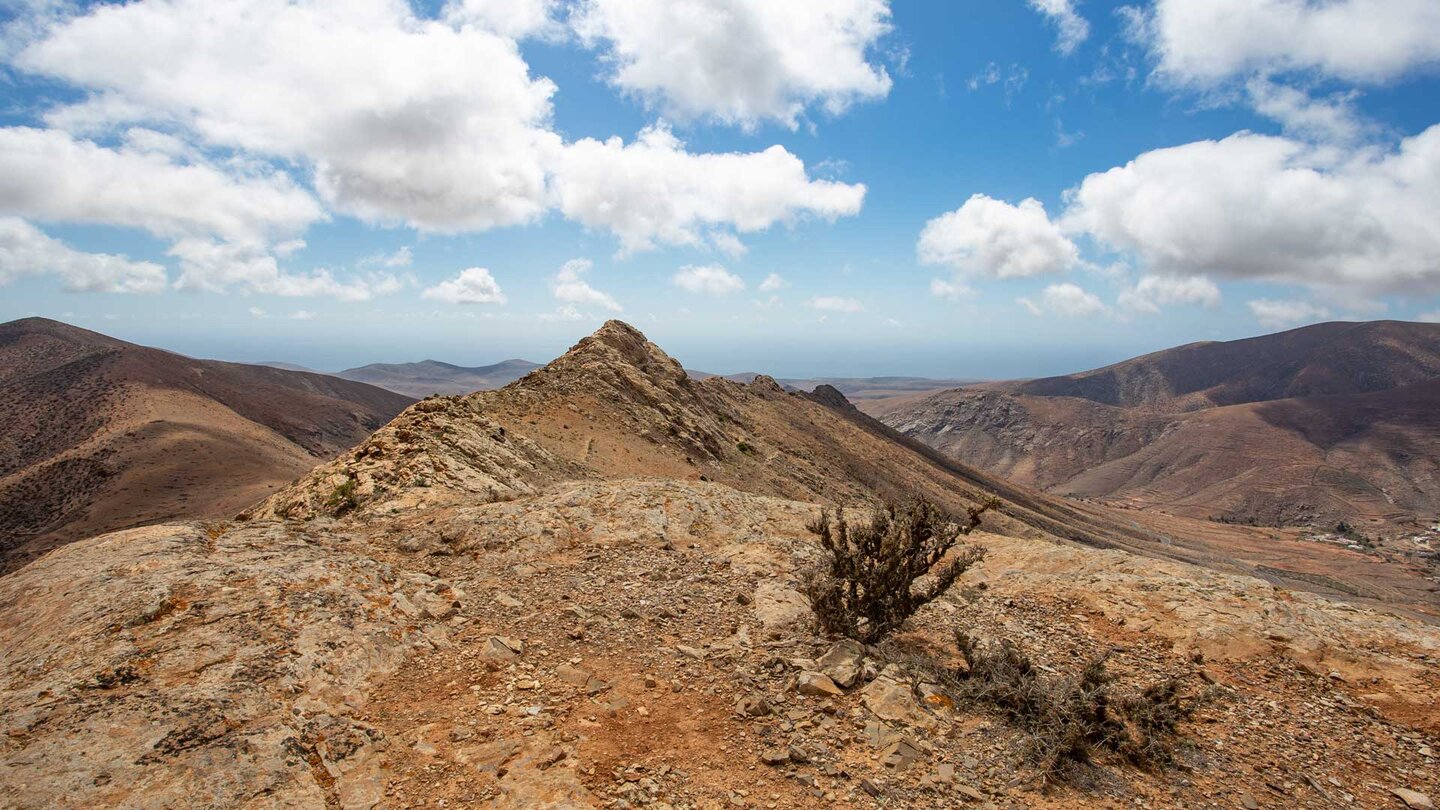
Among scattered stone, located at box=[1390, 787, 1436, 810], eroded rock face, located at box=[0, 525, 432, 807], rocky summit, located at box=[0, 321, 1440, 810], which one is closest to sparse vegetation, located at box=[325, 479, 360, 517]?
rocky summit, located at box=[0, 321, 1440, 810]

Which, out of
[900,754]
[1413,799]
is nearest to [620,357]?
[900,754]

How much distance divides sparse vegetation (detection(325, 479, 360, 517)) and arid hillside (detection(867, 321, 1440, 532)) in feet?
359

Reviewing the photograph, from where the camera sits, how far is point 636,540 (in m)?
10.9

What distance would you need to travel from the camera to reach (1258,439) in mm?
112750

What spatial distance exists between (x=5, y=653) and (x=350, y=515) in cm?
560

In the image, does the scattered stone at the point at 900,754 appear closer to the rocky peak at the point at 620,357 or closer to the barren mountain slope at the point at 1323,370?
the rocky peak at the point at 620,357

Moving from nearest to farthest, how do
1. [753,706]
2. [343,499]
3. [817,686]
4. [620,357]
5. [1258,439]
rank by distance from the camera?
1. [753,706]
2. [817,686]
3. [343,499]
4. [620,357]
5. [1258,439]

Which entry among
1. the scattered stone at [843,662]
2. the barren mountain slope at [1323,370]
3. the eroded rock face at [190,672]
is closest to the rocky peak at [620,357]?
the eroded rock face at [190,672]

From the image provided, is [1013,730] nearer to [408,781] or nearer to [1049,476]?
[408,781]

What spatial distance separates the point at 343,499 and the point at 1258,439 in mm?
147135

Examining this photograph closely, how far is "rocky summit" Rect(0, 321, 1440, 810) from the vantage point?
5004 millimetres

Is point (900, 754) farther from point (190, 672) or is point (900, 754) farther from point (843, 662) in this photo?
point (190, 672)

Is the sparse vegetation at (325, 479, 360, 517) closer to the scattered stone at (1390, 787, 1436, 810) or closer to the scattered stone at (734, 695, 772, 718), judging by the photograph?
the scattered stone at (734, 695, 772, 718)

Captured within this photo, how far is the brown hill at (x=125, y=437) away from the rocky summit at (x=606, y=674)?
4007 cm
